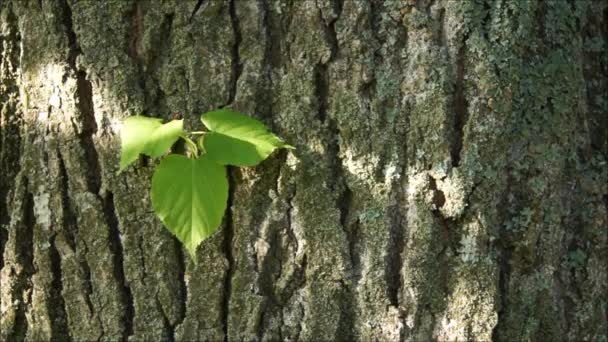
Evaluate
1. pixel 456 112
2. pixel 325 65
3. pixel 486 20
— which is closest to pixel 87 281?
pixel 325 65

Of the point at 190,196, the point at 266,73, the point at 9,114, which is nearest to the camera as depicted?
the point at 190,196

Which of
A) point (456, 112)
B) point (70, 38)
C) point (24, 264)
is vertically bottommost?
point (24, 264)

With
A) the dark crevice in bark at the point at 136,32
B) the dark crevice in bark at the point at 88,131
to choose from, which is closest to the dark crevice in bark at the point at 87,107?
the dark crevice in bark at the point at 88,131

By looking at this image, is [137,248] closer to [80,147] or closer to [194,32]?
[80,147]

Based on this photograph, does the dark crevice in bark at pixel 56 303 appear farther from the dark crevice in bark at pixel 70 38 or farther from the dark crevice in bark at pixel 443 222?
the dark crevice in bark at pixel 443 222

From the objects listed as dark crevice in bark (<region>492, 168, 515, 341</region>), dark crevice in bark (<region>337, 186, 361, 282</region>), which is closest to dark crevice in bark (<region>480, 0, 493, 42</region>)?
dark crevice in bark (<region>492, 168, 515, 341</region>)

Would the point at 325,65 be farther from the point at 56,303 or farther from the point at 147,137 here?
the point at 56,303

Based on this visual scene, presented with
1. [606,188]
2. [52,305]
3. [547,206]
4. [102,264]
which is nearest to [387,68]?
[547,206]
